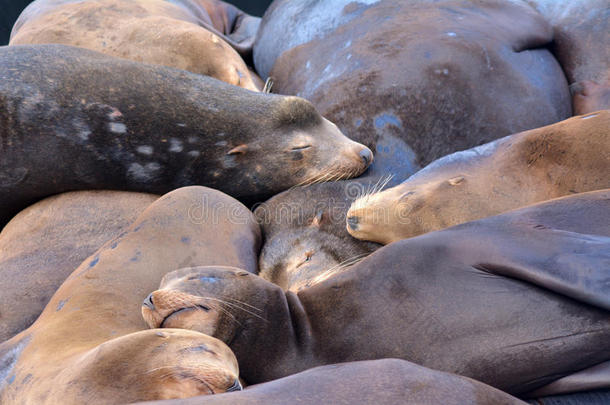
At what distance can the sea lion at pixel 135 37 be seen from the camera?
3.58 m

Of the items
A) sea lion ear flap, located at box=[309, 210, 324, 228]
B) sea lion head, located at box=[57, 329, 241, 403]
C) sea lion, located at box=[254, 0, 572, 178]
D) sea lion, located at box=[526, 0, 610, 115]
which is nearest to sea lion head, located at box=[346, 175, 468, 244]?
sea lion ear flap, located at box=[309, 210, 324, 228]

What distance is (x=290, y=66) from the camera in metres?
3.64

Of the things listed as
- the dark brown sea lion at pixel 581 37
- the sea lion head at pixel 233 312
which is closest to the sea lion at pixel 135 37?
the dark brown sea lion at pixel 581 37

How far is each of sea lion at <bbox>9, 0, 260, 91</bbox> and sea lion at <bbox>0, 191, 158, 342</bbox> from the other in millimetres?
1008

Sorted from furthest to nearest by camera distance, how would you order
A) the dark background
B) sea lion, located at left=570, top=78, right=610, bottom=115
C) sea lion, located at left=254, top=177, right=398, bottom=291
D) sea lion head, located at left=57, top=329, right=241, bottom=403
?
the dark background
sea lion, located at left=570, top=78, right=610, bottom=115
sea lion, located at left=254, top=177, right=398, bottom=291
sea lion head, located at left=57, top=329, right=241, bottom=403

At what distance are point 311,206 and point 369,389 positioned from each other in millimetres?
1714

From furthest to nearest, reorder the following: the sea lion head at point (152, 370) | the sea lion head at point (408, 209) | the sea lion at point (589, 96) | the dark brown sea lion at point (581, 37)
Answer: the dark brown sea lion at point (581, 37) < the sea lion at point (589, 96) < the sea lion head at point (408, 209) < the sea lion head at point (152, 370)

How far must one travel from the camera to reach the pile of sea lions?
5.26ft

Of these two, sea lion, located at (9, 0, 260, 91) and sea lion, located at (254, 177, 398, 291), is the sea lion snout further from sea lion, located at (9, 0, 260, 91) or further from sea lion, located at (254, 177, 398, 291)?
sea lion, located at (9, 0, 260, 91)

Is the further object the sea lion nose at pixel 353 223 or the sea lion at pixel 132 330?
the sea lion nose at pixel 353 223

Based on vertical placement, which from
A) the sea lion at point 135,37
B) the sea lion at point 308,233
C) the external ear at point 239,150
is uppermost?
the sea lion at point 135,37

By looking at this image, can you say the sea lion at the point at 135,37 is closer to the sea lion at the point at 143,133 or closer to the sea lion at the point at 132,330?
the sea lion at the point at 143,133

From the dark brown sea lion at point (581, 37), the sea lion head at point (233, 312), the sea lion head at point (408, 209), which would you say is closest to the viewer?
the sea lion head at point (233, 312)

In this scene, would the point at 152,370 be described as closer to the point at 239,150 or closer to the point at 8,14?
the point at 239,150
